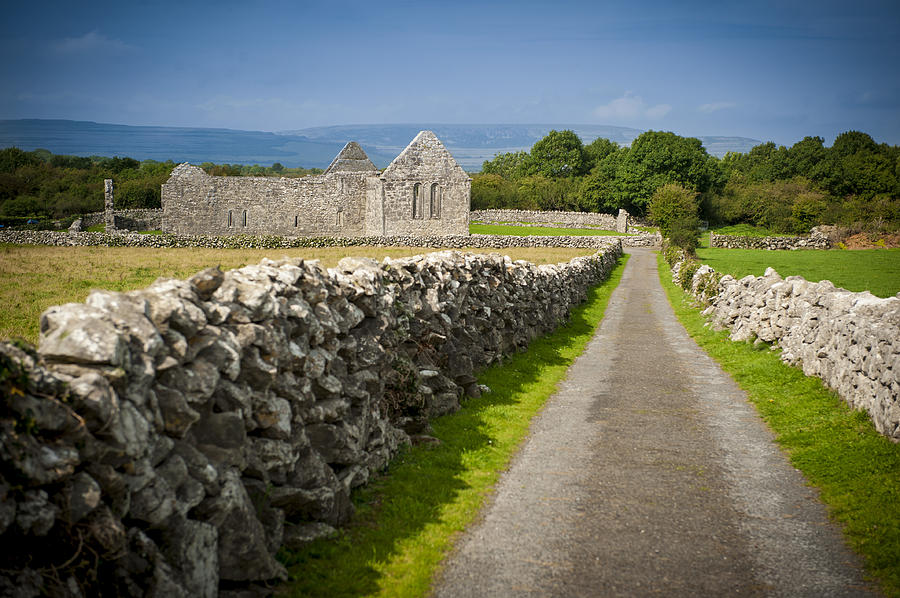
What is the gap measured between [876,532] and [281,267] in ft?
21.4

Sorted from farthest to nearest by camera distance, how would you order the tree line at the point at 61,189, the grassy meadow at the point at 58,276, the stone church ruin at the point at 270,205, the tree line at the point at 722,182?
the tree line at the point at 722,182 → the tree line at the point at 61,189 → the stone church ruin at the point at 270,205 → the grassy meadow at the point at 58,276

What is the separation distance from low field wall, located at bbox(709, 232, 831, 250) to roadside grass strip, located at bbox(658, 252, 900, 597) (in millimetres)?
57978

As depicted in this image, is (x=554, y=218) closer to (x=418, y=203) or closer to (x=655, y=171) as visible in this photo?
(x=655, y=171)

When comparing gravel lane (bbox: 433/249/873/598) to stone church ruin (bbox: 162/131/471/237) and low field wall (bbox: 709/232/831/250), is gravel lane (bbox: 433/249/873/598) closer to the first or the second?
stone church ruin (bbox: 162/131/471/237)

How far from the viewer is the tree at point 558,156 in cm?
12506

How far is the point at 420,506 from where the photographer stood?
7.32 metres

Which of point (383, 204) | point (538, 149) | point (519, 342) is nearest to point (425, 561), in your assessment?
point (519, 342)

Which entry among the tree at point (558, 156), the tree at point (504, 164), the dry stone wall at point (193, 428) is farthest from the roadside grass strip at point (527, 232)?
the tree at point (504, 164)

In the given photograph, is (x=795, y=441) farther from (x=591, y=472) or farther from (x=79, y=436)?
(x=79, y=436)

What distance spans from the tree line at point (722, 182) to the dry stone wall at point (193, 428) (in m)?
75.9

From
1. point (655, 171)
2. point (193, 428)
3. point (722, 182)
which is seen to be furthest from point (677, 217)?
point (193, 428)

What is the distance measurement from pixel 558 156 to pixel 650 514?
124m

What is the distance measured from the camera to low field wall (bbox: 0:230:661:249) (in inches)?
1725

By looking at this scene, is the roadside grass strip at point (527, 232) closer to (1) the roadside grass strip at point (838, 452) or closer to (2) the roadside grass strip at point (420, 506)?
(1) the roadside grass strip at point (838, 452)
